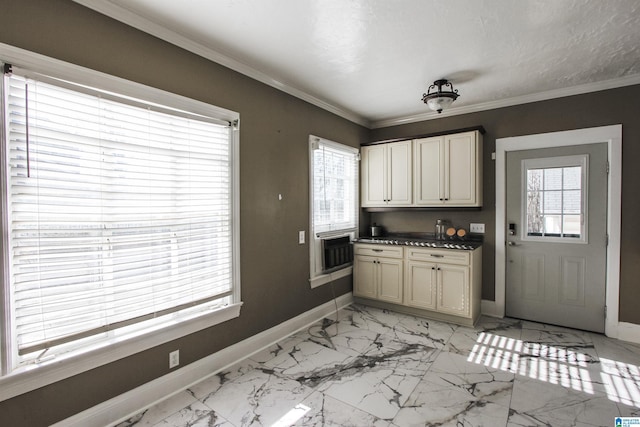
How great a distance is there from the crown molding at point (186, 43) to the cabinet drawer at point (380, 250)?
1.96 metres

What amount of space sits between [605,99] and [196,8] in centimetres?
399

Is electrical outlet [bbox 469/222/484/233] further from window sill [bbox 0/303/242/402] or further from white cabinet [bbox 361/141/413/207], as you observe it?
window sill [bbox 0/303/242/402]

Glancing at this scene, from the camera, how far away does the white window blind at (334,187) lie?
142 inches

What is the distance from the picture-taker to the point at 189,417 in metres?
1.94

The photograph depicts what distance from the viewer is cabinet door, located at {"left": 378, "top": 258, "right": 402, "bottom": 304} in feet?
12.5

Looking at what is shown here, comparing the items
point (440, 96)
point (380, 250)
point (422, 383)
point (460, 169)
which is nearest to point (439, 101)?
point (440, 96)

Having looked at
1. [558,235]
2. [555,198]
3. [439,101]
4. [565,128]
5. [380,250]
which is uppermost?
[439,101]

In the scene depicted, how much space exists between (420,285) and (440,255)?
46 cm

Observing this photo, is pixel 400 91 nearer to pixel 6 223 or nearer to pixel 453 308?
pixel 453 308

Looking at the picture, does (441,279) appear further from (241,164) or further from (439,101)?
(241,164)

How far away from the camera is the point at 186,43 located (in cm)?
225

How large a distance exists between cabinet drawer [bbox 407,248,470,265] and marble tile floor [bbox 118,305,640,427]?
777 millimetres

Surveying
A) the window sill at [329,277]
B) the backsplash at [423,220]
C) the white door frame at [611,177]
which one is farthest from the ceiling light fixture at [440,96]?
the window sill at [329,277]

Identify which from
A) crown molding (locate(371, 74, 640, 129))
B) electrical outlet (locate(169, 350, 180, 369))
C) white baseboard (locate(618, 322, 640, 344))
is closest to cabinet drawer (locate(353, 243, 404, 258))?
crown molding (locate(371, 74, 640, 129))
